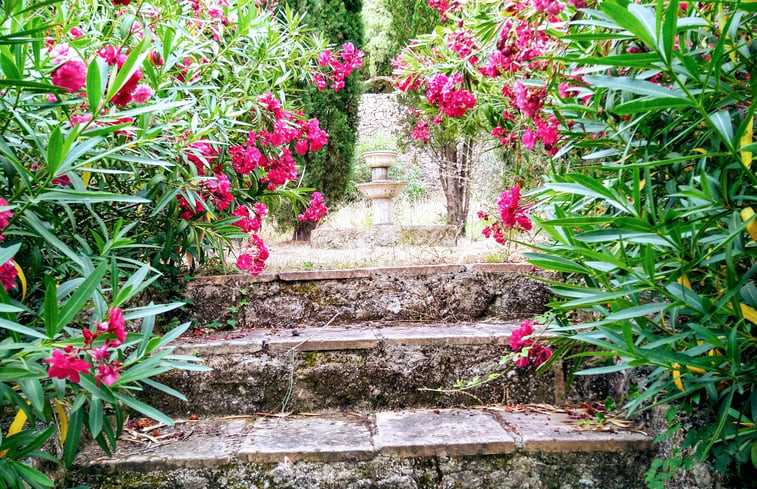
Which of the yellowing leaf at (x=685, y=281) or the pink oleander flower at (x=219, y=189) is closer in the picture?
the yellowing leaf at (x=685, y=281)

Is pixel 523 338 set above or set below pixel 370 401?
above

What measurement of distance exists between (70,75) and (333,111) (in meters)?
4.48

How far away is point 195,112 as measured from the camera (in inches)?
68.2

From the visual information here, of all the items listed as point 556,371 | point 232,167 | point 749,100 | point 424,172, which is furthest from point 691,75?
point 424,172

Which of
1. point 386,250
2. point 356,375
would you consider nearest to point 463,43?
point 356,375

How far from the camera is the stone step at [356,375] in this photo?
71.7 inches

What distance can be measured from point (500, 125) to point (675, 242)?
131 centimetres

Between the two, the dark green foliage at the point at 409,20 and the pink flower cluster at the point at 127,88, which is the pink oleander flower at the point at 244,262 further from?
the dark green foliage at the point at 409,20

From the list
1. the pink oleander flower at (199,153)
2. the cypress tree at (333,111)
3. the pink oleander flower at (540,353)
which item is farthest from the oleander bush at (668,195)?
the cypress tree at (333,111)

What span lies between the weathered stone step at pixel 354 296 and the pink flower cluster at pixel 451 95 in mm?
699

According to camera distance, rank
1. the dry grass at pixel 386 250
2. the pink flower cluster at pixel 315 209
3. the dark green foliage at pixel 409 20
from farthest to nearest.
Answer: the dark green foliage at pixel 409 20 → the dry grass at pixel 386 250 → the pink flower cluster at pixel 315 209

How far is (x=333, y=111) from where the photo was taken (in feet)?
17.2

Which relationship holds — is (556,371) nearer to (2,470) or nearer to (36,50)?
(2,470)

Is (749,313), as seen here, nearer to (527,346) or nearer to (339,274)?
(527,346)
